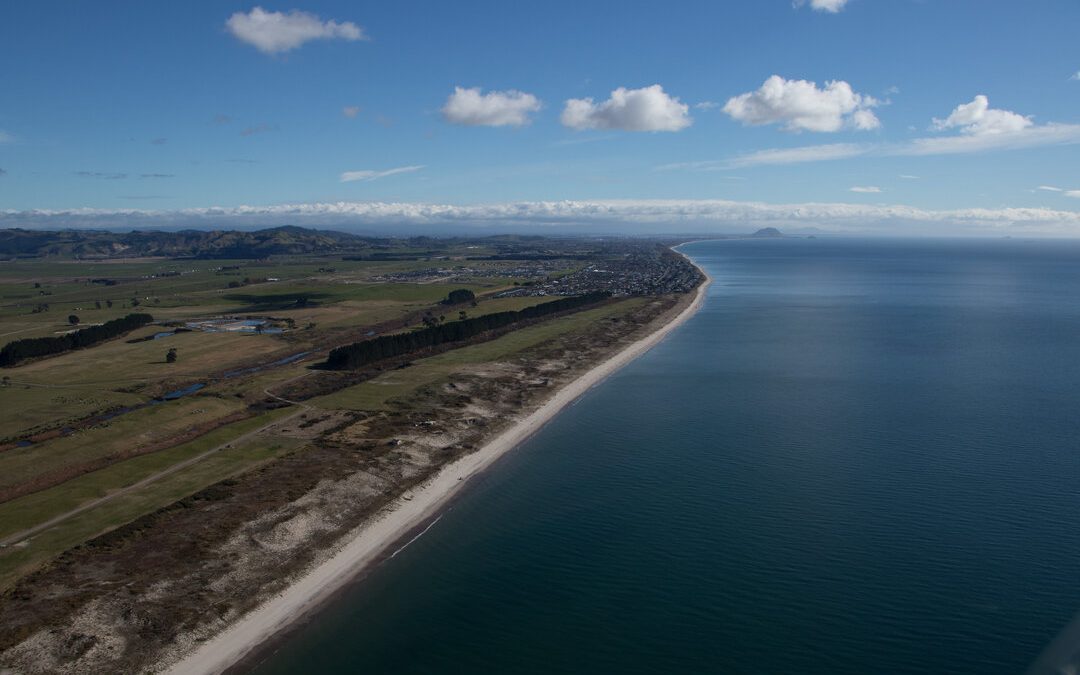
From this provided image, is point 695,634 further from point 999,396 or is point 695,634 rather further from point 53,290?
point 53,290

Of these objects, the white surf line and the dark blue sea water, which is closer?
the dark blue sea water

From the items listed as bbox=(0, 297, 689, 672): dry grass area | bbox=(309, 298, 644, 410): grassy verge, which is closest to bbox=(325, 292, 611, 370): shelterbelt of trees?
bbox=(309, 298, 644, 410): grassy verge

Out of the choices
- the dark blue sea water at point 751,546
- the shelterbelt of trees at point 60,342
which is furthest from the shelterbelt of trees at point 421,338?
the shelterbelt of trees at point 60,342

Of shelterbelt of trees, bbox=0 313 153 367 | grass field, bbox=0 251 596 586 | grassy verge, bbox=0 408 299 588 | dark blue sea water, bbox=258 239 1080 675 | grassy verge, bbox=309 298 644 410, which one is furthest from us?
shelterbelt of trees, bbox=0 313 153 367

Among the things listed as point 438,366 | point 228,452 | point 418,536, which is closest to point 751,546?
point 418,536

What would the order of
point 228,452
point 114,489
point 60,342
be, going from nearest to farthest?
point 114,489, point 228,452, point 60,342

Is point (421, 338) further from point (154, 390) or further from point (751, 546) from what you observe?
point (751, 546)

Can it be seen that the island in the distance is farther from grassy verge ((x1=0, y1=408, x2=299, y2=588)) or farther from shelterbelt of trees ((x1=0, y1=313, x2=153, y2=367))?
shelterbelt of trees ((x1=0, y1=313, x2=153, y2=367))
